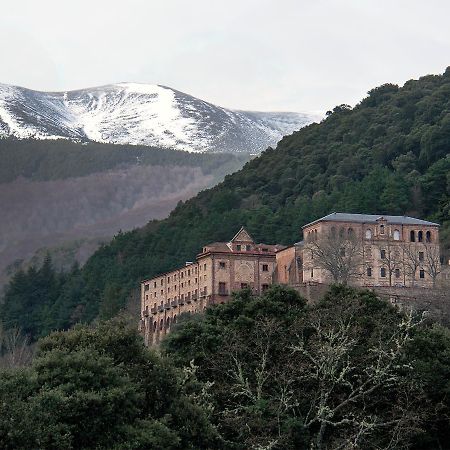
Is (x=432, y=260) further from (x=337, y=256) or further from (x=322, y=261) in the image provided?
(x=322, y=261)

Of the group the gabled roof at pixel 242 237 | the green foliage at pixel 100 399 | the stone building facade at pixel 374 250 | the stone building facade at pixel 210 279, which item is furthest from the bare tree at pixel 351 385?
the gabled roof at pixel 242 237

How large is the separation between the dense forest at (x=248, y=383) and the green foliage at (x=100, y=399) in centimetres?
3

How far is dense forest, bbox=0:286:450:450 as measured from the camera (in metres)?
27.1

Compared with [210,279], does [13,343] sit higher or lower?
lower

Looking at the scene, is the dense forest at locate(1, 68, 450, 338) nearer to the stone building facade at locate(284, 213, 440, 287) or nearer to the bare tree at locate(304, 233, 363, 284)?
the stone building facade at locate(284, 213, 440, 287)

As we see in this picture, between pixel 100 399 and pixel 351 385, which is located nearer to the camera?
pixel 100 399

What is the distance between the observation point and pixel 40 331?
334 ft

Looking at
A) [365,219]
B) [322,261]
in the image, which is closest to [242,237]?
[365,219]

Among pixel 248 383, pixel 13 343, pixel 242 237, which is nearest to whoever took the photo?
pixel 248 383

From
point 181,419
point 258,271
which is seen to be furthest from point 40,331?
point 181,419

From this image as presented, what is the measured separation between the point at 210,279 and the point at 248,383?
152 ft

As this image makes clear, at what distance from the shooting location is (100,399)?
26.8 metres

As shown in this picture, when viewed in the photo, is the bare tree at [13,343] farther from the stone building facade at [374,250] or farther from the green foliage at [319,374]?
the green foliage at [319,374]

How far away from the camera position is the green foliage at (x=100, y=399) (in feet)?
84.5
